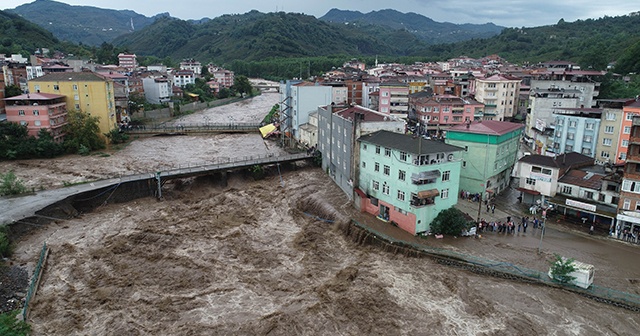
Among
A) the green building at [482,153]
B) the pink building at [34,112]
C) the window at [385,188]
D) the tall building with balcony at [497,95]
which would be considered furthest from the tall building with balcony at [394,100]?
the pink building at [34,112]

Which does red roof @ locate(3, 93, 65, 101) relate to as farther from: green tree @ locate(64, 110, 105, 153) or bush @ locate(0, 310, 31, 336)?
bush @ locate(0, 310, 31, 336)

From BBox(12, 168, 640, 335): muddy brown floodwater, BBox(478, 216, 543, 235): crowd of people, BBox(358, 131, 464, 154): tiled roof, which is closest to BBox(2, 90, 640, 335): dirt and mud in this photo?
BBox(12, 168, 640, 335): muddy brown floodwater

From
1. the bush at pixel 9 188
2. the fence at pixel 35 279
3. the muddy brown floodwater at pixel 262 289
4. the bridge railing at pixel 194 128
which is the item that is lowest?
the muddy brown floodwater at pixel 262 289

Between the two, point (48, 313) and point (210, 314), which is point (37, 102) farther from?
point (210, 314)

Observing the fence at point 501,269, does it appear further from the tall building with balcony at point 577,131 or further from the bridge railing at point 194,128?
the bridge railing at point 194,128

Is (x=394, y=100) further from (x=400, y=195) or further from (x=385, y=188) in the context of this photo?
(x=400, y=195)

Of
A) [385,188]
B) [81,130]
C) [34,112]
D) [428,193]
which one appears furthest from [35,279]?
[81,130]

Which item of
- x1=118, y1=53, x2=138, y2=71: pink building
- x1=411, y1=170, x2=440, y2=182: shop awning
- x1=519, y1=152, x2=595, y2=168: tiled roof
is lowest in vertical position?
x1=519, y1=152, x2=595, y2=168: tiled roof
